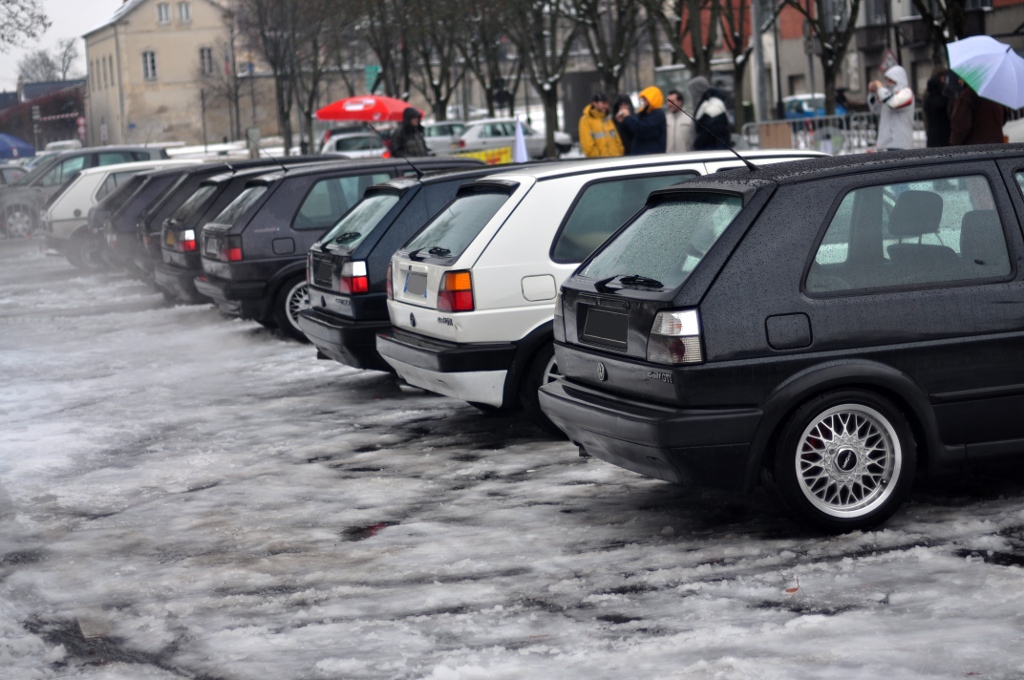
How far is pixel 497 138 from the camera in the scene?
4991 centimetres

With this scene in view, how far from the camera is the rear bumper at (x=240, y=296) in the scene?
13.5m

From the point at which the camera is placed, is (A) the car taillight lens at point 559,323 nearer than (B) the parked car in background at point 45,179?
Yes

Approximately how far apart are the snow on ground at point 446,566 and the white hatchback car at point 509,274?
18.2 inches

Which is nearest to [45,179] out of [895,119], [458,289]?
[895,119]

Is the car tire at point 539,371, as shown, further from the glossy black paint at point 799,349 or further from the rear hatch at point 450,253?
the glossy black paint at point 799,349

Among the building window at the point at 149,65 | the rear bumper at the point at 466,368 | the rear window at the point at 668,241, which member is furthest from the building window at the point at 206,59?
the rear window at the point at 668,241

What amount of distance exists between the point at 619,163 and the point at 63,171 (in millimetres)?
25614

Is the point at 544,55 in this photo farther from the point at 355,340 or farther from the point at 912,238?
the point at 912,238

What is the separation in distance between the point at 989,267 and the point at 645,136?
1080cm

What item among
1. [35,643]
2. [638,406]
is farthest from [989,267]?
[35,643]

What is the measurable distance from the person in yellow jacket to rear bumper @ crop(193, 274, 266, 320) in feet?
18.3

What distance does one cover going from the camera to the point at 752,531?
634cm

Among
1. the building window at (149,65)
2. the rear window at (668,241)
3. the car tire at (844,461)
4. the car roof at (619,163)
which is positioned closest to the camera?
the car tire at (844,461)

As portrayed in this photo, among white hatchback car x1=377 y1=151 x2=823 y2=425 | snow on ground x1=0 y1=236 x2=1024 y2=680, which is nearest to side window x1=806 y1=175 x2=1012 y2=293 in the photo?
snow on ground x1=0 y1=236 x2=1024 y2=680
